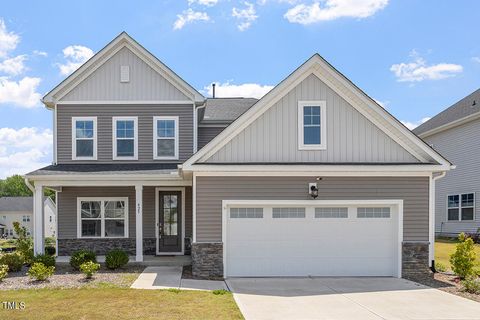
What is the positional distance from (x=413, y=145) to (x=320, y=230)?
359 centimetres

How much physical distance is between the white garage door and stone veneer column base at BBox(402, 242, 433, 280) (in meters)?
0.21

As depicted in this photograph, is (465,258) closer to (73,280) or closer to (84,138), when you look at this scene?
(73,280)

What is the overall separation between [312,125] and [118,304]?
23.0 feet

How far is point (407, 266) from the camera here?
476 inches

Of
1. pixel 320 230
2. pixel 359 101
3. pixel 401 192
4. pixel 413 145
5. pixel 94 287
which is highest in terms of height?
pixel 359 101

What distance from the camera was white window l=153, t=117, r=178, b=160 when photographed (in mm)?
15766

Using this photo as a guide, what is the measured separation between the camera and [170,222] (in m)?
15.9

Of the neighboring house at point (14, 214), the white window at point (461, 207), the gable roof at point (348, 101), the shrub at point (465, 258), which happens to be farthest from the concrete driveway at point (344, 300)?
the neighboring house at point (14, 214)

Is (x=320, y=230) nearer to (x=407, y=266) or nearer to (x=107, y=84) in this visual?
(x=407, y=266)

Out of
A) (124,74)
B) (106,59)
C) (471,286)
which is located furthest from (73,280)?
(471,286)

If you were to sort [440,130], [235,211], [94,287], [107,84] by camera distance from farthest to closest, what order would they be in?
[440,130]
[107,84]
[235,211]
[94,287]

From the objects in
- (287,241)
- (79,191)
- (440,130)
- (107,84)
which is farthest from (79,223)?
(440,130)

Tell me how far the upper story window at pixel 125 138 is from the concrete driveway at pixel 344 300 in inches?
263

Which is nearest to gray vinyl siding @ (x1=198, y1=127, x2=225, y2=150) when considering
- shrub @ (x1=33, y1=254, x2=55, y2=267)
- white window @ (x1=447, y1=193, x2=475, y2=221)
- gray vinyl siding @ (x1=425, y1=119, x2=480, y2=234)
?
shrub @ (x1=33, y1=254, x2=55, y2=267)
